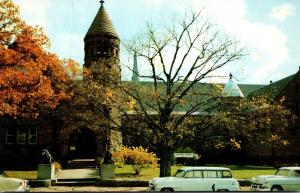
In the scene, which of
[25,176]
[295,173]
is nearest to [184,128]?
[295,173]

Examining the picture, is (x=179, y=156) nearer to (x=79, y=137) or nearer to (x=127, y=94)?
(x=79, y=137)

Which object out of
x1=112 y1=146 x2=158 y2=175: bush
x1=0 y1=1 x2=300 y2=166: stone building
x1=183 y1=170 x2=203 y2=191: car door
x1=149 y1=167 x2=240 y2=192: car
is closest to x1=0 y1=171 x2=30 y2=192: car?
x1=149 y1=167 x2=240 y2=192: car

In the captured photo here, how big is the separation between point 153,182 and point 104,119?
6743mm

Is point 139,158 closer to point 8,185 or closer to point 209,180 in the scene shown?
point 209,180

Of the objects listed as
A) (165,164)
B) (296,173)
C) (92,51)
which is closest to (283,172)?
(296,173)

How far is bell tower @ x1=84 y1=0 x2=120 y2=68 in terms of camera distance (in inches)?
1697

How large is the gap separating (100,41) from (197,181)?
90.9ft

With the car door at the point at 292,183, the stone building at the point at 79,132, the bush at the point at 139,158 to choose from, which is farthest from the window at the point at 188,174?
the bush at the point at 139,158

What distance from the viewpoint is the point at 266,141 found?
23.6 meters

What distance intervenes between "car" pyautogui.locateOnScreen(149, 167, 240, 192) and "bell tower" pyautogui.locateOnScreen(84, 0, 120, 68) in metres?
26.1

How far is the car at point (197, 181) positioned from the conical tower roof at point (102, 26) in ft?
89.6

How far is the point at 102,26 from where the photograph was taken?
43438 mm

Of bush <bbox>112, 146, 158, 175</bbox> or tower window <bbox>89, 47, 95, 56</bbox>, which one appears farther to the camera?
tower window <bbox>89, 47, 95, 56</bbox>

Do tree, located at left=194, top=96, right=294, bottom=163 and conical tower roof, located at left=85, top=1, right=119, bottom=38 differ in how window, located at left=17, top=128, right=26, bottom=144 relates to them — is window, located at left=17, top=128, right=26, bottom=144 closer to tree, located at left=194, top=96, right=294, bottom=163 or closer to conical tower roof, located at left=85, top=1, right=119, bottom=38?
conical tower roof, located at left=85, top=1, right=119, bottom=38
